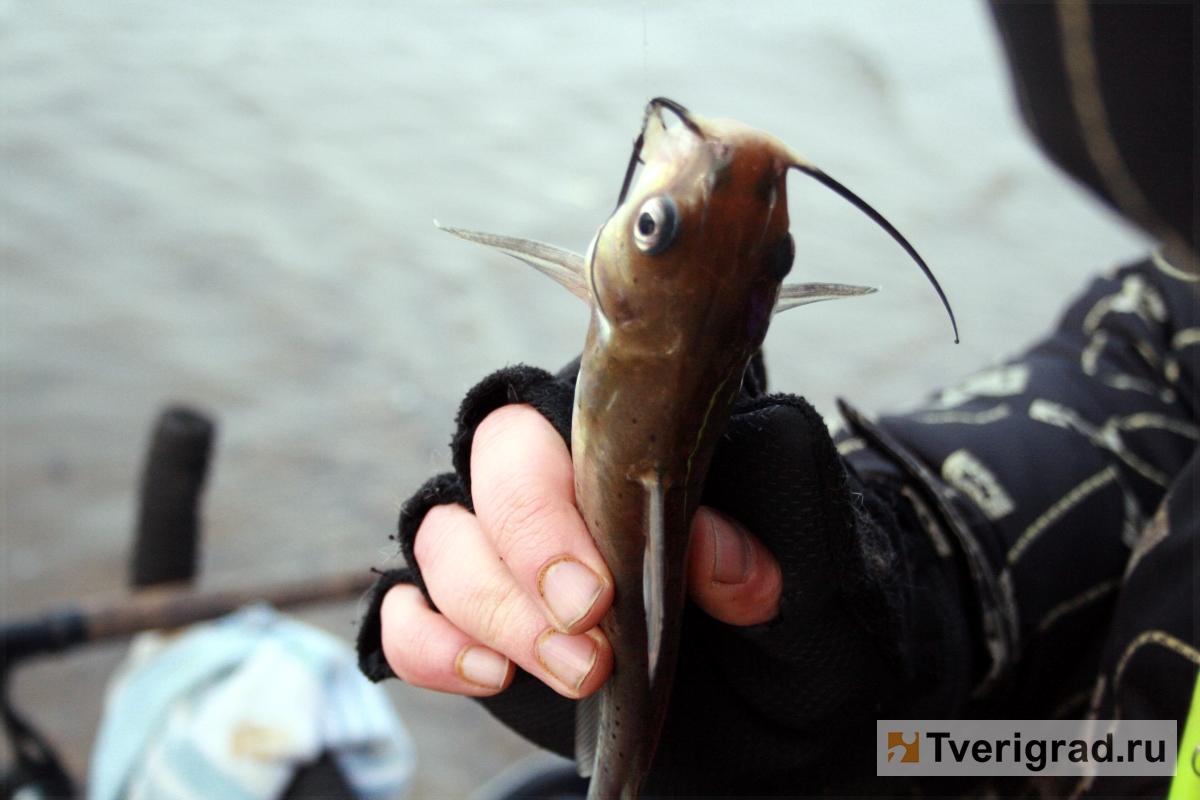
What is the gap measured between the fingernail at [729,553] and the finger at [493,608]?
0.44 ft

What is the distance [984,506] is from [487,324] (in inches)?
124

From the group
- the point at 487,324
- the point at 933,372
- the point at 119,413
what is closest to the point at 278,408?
the point at 119,413

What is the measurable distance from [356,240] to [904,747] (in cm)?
402

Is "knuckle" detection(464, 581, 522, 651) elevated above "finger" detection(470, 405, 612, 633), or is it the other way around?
"finger" detection(470, 405, 612, 633)

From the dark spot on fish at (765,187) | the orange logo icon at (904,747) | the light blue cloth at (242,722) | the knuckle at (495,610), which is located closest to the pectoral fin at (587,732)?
the knuckle at (495,610)

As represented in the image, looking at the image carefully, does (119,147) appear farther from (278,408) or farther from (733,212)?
(733,212)

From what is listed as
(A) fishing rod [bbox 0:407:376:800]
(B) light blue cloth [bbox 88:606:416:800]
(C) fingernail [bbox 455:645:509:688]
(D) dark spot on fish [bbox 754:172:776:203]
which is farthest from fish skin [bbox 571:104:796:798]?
(A) fishing rod [bbox 0:407:376:800]

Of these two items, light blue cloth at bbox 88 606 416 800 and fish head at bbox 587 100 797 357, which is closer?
fish head at bbox 587 100 797 357

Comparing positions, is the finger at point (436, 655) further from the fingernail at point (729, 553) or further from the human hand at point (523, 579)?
the fingernail at point (729, 553)

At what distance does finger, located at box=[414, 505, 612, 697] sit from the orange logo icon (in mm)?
502

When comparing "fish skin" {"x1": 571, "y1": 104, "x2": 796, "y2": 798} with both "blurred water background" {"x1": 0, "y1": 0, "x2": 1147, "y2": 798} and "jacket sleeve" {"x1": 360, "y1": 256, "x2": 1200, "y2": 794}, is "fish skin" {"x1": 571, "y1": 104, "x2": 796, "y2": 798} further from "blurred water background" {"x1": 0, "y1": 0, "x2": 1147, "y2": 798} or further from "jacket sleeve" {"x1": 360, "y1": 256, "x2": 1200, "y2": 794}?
"blurred water background" {"x1": 0, "y1": 0, "x2": 1147, "y2": 798}

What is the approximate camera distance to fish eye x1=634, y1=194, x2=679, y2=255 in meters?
0.68

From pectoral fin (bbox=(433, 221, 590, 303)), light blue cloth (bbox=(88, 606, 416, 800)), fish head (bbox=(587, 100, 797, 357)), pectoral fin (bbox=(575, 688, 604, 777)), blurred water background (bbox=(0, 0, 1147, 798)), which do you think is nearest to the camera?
fish head (bbox=(587, 100, 797, 357))

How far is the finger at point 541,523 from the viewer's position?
0.84 m
